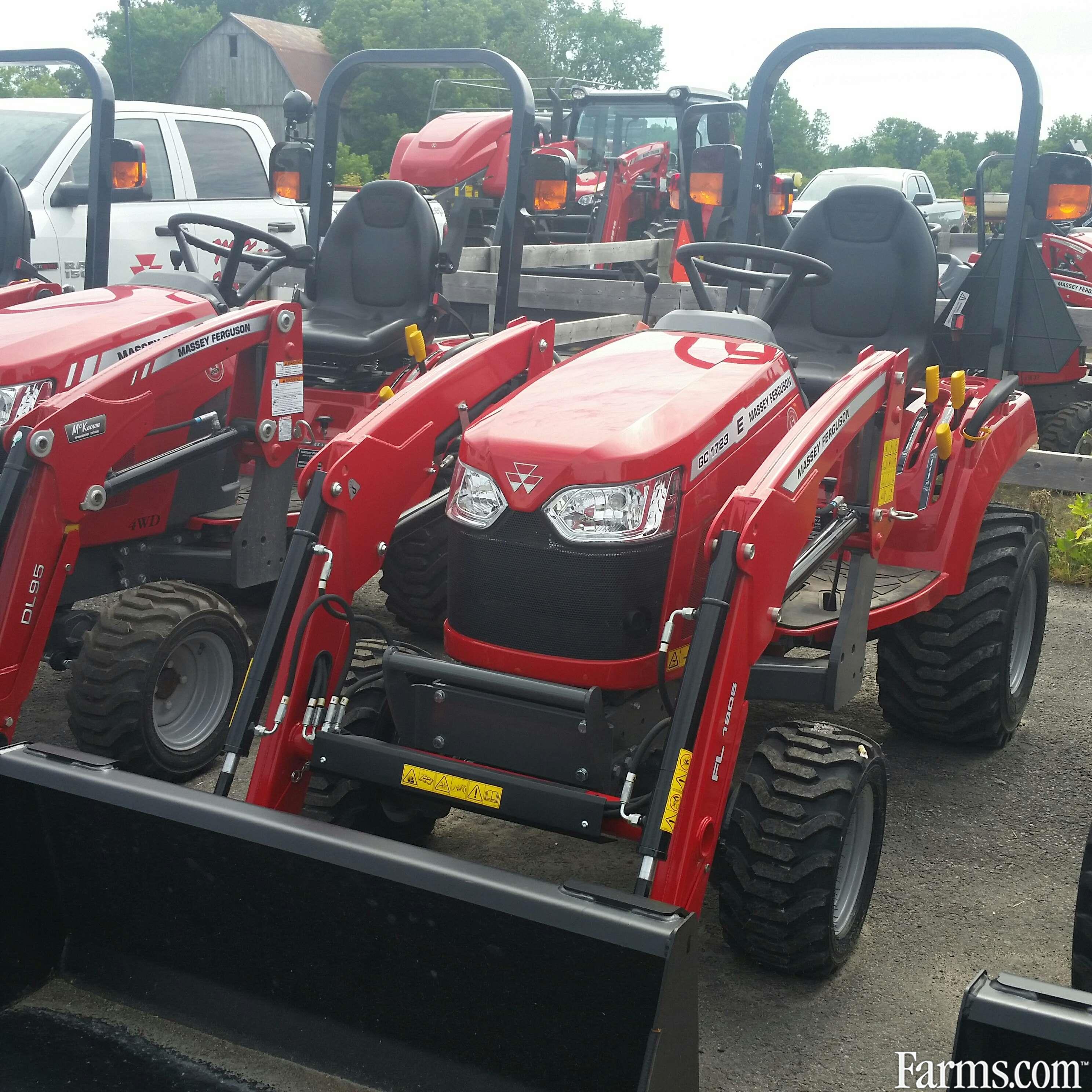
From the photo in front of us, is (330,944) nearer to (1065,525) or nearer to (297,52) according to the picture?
(1065,525)

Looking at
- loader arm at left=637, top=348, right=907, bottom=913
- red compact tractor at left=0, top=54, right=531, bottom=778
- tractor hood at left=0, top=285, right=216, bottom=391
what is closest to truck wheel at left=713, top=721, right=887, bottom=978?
loader arm at left=637, top=348, right=907, bottom=913

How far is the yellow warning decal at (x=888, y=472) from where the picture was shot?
354 centimetres

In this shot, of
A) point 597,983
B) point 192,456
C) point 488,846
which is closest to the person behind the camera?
point 597,983

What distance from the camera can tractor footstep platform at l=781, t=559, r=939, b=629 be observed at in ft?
11.3

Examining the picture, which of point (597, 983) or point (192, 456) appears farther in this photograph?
point (192, 456)

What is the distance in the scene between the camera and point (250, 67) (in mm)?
42719

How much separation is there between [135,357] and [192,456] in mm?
422

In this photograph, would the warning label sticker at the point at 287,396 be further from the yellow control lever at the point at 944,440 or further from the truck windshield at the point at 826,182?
the truck windshield at the point at 826,182

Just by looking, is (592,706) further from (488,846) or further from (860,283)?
(860,283)

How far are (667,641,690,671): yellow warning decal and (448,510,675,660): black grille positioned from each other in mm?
48

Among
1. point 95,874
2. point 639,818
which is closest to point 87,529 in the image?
point 95,874

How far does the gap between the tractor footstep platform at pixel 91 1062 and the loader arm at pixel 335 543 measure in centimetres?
56

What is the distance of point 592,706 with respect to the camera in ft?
9.10

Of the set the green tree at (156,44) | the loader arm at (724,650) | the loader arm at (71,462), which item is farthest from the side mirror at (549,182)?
the green tree at (156,44)
